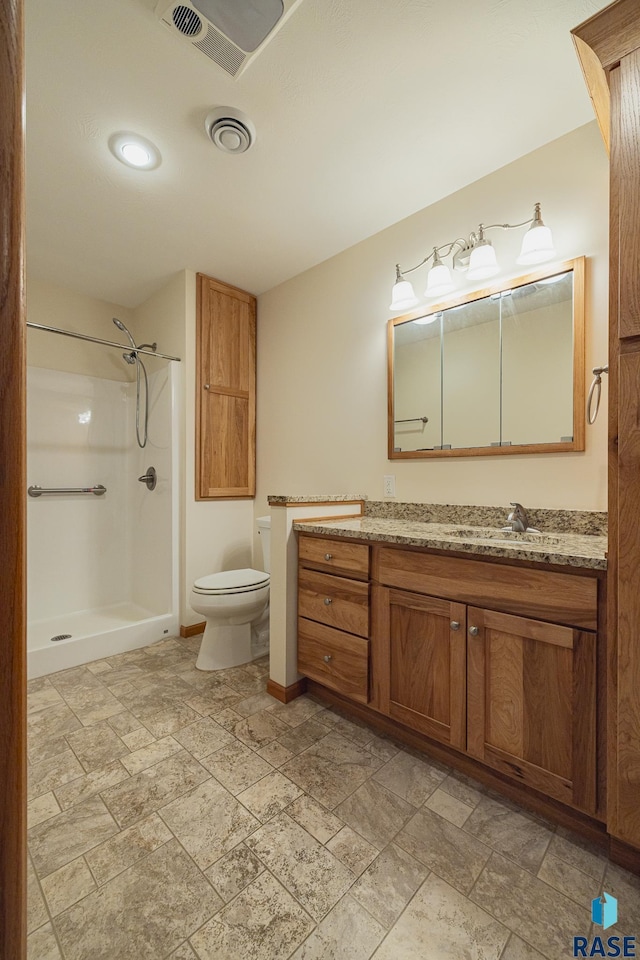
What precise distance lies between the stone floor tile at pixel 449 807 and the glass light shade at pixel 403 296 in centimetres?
206

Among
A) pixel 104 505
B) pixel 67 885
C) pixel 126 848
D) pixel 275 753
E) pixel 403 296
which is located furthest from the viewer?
pixel 104 505

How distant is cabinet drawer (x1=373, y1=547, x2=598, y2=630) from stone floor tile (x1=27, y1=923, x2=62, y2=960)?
124 centimetres

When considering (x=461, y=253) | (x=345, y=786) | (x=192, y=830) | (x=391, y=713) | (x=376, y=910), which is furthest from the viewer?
(x=461, y=253)

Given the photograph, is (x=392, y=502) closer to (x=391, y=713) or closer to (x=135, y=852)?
(x=391, y=713)

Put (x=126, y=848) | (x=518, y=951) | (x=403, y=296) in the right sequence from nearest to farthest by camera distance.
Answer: (x=518, y=951) < (x=126, y=848) < (x=403, y=296)

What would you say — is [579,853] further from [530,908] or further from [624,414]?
[624,414]

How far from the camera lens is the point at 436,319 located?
198 cm

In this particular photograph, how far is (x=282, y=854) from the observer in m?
1.09

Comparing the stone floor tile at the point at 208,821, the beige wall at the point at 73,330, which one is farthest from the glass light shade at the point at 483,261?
the beige wall at the point at 73,330

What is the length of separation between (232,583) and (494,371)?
172 cm

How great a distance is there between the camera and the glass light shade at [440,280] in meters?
1.88

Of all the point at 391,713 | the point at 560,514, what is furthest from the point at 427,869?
the point at 560,514

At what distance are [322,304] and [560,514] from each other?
72.6 inches

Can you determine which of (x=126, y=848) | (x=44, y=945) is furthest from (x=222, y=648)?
(x=44, y=945)
